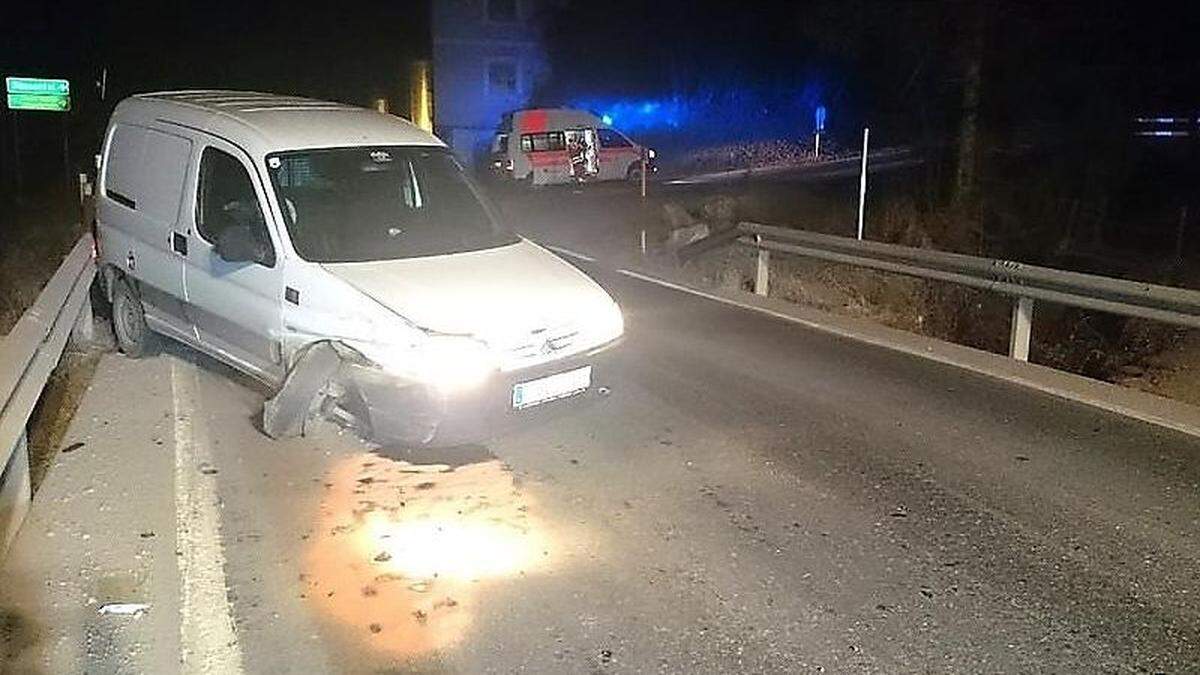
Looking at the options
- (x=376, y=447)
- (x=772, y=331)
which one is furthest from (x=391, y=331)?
(x=772, y=331)

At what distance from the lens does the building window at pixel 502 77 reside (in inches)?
1786

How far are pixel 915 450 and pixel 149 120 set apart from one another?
20.0 feet

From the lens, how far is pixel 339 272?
276 inches

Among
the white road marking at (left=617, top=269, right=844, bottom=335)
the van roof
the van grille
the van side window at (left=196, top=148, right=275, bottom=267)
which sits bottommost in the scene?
the white road marking at (left=617, top=269, right=844, bottom=335)

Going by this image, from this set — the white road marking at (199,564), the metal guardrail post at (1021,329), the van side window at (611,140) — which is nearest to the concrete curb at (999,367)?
the metal guardrail post at (1021,329)

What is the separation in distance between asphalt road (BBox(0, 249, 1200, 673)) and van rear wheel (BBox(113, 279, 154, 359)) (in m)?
0.76

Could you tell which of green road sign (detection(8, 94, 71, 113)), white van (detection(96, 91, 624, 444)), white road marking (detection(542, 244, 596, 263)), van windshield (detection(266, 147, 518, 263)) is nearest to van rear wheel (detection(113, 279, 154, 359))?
white van (detection(96, 91, 624, 444))

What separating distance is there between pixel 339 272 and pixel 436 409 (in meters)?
1.10

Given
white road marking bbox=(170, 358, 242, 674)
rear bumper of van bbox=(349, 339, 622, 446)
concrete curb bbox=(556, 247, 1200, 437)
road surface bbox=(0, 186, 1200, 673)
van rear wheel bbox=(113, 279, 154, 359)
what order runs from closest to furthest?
1. white road marking bbox=(170, 358, 242, 674)
2. road surface bbox=(0, 186, 1200, 673)
3. rear bumper of van bbox=(349, 339, 622, 446)
4. concrete curb bbox=(556, 247, 1200, 437)
5. van rear wheel bbox=(113, 279, 154, 359)

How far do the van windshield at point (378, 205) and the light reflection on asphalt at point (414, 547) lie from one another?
1.42 m

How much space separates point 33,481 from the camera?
6453mm

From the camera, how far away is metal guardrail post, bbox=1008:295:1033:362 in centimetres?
1018

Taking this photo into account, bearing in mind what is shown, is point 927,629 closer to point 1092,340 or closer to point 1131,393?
point 1131,393

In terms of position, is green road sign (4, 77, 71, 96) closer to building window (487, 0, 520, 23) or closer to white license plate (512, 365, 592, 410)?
building window (487, 0, 520, 23)
